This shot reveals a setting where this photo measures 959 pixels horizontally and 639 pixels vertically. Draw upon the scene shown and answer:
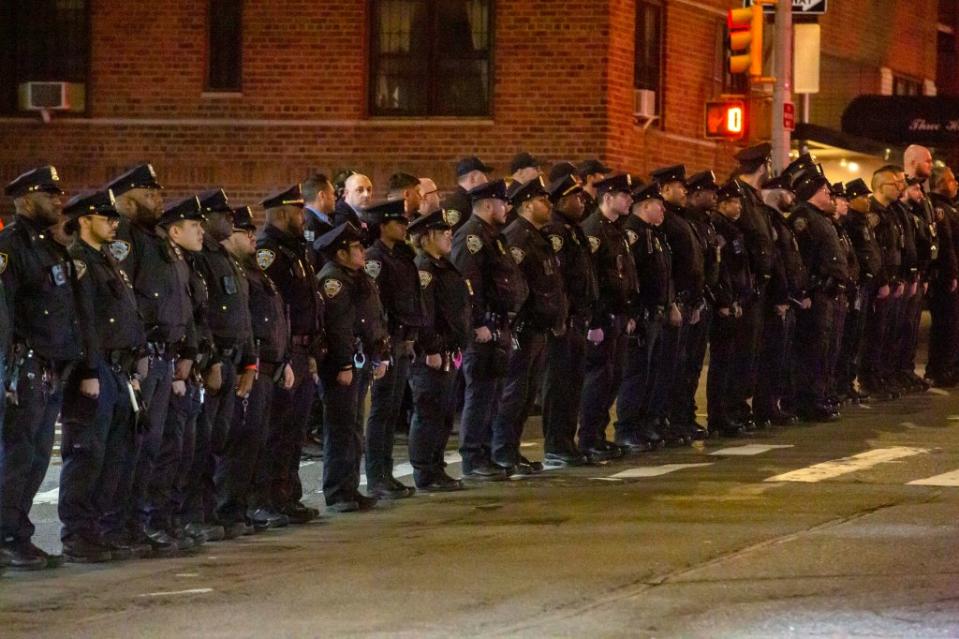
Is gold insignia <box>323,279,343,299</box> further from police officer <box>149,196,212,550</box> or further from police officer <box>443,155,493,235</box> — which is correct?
police officer <box>443,155,493,235</box>

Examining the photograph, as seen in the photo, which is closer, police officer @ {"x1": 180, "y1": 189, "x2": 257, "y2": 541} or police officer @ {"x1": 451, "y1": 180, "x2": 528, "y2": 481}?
police officer @ {"x1": 180, "y1": 189, "x2": 257, "y2": 541}

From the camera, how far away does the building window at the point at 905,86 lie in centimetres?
3937

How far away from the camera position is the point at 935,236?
21.0 meters

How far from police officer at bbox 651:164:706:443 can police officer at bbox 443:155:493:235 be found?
155 cm

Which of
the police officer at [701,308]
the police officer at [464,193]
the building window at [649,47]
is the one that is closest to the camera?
the police officer at [464,193]

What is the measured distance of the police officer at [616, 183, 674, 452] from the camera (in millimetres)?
16266

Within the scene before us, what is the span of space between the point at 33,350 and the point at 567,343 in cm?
562

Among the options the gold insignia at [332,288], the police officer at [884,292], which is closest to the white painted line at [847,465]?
Answer: the gold insignia at [332,288]

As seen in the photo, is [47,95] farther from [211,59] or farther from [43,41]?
[211,59]

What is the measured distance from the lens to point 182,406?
451 inches

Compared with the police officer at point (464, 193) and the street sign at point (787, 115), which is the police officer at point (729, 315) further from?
the street sign at point (787, 115)

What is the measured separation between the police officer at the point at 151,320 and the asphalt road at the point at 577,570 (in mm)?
428

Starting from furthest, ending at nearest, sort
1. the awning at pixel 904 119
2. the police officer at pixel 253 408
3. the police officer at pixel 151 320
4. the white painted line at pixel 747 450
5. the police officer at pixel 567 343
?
the awning at pixel 904 119 → the white painted line at pixel 747 450 → the police officer at pixel 567 343 → the police officer at pixel 253 408 → the police officer at pixel 151 320

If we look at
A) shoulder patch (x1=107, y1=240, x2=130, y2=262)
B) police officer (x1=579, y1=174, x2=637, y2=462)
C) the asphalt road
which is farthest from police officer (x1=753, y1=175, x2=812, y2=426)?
shoulder patch (x1=107, y1=240, x2=130, y2=262)
